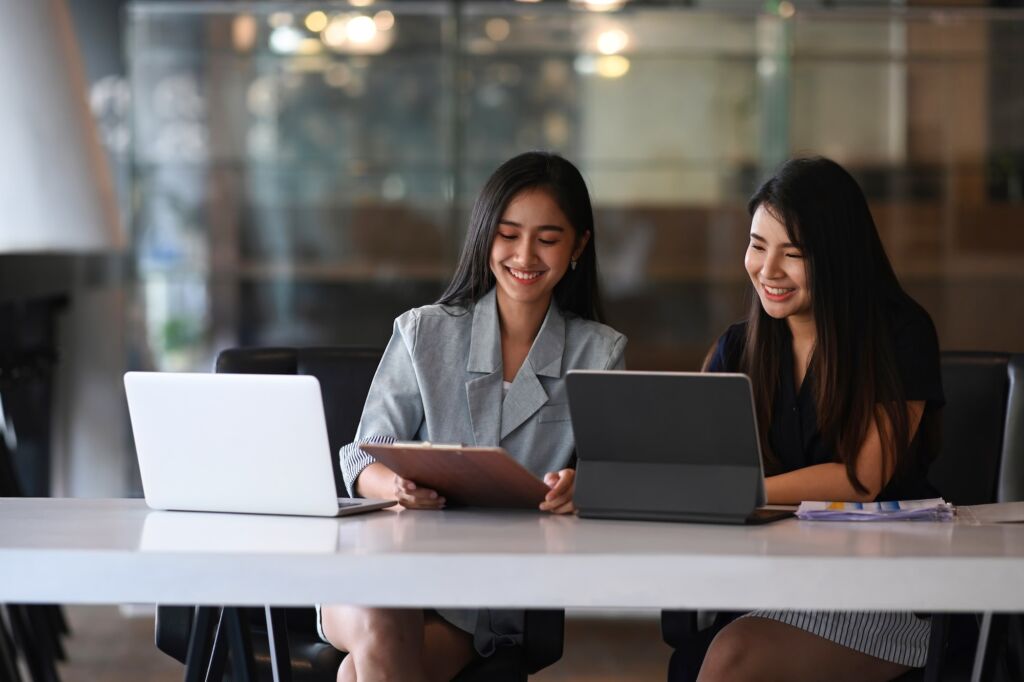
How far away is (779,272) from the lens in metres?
2.26

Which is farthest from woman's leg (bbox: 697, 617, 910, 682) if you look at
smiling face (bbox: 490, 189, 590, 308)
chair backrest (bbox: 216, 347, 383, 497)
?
chair backrest (bbox: 216, 347, 383, 497)

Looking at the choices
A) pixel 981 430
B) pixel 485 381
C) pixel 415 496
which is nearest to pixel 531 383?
pixel 485 381

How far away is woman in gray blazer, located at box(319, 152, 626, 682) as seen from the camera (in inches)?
92.0

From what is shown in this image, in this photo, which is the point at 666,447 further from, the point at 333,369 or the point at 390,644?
the point at 333,369

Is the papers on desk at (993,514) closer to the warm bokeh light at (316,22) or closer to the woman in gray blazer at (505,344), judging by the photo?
the woman in gray blazer at (505,344)

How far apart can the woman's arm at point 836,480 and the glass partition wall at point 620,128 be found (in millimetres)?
2801

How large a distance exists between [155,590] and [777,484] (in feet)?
3.30

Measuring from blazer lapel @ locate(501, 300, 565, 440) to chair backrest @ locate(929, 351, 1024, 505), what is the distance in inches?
32.5

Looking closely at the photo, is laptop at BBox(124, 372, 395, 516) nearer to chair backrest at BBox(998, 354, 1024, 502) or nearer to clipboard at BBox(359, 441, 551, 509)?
clipboard at BBox(359, 441, 551, 509)

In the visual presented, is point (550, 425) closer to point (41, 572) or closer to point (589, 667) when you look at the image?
point (41, 572)

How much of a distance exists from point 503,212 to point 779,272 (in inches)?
18.8

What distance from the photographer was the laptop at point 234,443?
5.93ft

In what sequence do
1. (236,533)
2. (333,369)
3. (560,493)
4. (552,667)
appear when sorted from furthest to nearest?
(552,667), (333,369), (560,493), (236,533)

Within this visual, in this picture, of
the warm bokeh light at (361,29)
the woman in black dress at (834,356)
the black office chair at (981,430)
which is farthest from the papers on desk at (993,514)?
the warm bokeh light at (361,29)
